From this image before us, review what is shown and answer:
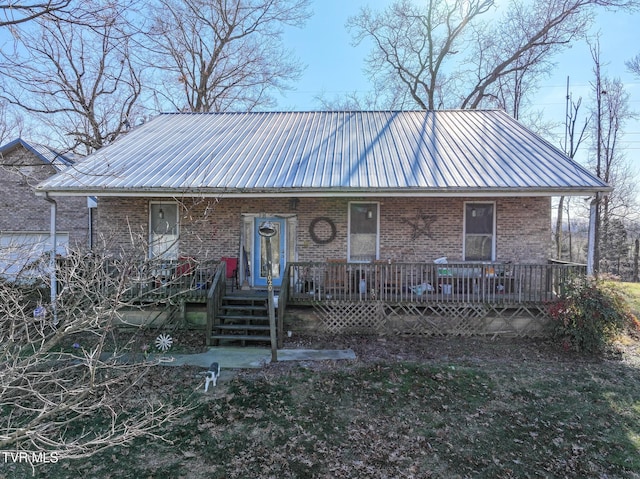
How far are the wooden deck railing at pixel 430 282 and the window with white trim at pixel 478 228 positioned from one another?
1.22 m

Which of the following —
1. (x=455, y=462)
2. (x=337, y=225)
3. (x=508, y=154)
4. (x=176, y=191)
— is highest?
(x=508, y=154)

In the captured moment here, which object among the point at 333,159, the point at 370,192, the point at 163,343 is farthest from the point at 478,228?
the point at 163,343

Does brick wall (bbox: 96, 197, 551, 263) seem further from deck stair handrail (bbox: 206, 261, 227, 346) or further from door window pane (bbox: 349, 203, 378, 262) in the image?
deck stair handrail (bbox: 206, 261, 227, 346)

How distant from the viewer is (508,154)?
398 inches

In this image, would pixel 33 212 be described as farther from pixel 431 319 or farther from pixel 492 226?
pixel 492 226

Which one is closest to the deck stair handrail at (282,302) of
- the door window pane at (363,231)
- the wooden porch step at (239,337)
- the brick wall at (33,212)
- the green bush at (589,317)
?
the wooden porch step at (239,337)

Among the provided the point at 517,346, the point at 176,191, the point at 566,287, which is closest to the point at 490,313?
the point at 517,346

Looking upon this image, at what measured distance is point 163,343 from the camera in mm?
7852

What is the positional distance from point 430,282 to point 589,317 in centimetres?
320

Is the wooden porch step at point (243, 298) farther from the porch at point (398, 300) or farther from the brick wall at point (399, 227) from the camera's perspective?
the brick wall at point (399, 227)

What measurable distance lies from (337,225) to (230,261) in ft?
10.2

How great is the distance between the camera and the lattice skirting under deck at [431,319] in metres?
8.38

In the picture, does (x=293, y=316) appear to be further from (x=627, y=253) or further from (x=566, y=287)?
(x=627, y=253)

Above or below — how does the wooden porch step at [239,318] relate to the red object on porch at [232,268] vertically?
below
